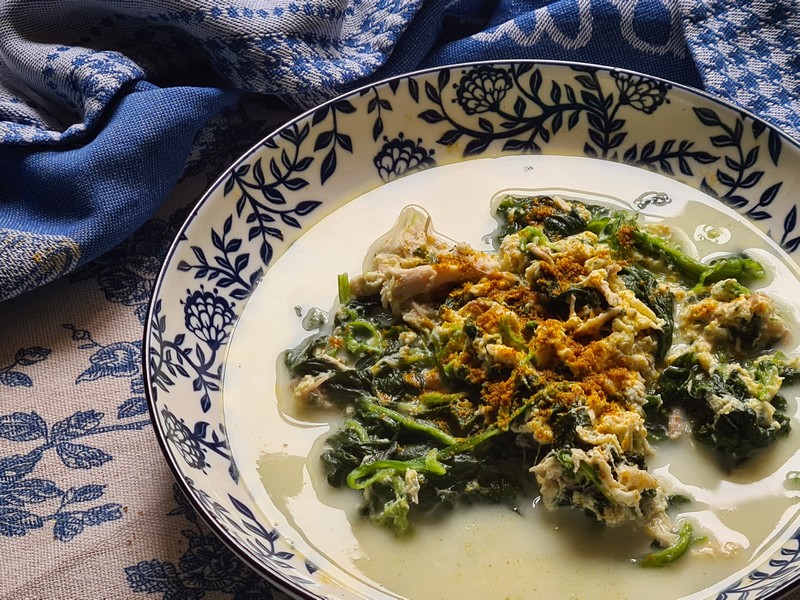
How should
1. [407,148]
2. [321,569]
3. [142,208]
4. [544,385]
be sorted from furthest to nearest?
[407,148] < [142,208] < [544,385] < [321,569]

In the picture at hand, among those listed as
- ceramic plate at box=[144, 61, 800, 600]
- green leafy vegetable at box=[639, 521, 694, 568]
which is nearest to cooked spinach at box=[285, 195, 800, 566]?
green leafy vegetable at box=[639, 521, 694, 568]

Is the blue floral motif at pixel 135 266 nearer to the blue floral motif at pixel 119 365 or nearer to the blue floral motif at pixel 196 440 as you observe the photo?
the blue floral motif at pixel 119 365

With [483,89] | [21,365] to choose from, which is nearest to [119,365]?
[21,365]

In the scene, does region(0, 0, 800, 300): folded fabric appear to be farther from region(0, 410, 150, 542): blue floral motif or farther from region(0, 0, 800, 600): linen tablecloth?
region(0, 410, 150, 542): blue floral motif

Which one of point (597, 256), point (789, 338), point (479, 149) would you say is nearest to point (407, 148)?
point (479, 149)

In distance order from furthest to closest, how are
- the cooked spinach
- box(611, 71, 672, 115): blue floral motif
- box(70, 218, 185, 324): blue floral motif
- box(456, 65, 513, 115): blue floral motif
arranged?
box(456, 65, 513, 115): blue floral motif
box(611, 71, 672, 115): blue floral motif
box(70, 218, 185, 324): blue floral motif
the cooked spinach

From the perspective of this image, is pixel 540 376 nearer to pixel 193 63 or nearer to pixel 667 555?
pixel 667 555

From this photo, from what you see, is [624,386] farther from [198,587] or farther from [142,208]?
[142,208]

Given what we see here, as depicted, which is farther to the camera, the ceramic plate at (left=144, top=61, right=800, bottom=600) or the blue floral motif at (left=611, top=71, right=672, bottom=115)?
the blue floral motif at (left=611, top=71, right=672, bottom=115)

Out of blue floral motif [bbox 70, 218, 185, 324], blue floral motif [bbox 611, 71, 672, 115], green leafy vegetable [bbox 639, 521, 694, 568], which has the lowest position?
blue floral motif [bbox 70, 218, 185, 324]
